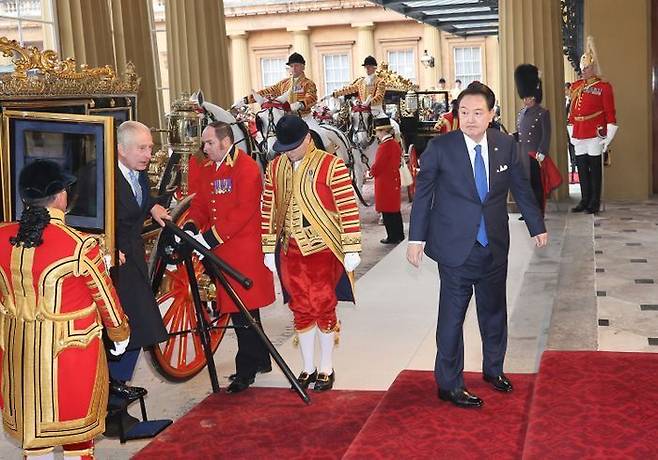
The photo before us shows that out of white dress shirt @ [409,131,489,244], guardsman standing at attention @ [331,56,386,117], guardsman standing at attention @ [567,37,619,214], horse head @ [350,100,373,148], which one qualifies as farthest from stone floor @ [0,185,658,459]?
guardsman standing at attention @ [331,56,386,117]

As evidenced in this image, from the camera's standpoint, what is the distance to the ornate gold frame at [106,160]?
139 inches

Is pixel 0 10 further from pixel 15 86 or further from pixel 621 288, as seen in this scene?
pixel 621 288

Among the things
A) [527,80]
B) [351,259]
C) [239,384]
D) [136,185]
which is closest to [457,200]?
[351,259]

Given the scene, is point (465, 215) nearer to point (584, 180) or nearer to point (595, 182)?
point (595, 182)

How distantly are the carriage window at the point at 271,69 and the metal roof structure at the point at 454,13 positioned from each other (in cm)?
802

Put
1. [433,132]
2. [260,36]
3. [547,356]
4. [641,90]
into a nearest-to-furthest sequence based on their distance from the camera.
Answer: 1. [547,356]
2. [641,90]
3. [433,132]
4. [260,36]

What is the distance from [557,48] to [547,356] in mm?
7381

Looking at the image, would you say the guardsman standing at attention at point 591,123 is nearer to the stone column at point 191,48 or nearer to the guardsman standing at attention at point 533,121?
the guardsman standing at attention at point 533,121

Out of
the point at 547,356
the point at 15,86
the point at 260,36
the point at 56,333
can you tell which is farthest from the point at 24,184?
the point at 260,36

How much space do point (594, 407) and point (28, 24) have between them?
4822mm

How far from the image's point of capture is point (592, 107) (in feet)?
31.2

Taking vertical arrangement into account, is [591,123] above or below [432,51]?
below

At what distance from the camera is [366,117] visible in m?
13.0

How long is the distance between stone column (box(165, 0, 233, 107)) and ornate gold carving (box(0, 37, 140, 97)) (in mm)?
3377
